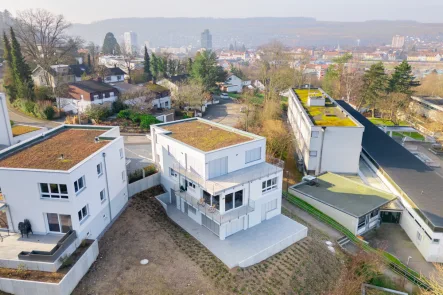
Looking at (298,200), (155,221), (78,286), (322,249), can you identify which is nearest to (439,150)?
(298,200)

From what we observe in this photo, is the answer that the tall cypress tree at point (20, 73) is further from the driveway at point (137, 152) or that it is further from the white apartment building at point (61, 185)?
the white apartment building at point (61, 185)

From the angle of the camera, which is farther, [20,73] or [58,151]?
[20,73]

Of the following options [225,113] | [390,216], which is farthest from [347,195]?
[225,113]

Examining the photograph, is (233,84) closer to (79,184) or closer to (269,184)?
(269,184)

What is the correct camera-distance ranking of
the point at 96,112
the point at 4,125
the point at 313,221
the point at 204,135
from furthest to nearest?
the point at 96,112
the point at 4,125
the point at 313,221
the point at 204,135

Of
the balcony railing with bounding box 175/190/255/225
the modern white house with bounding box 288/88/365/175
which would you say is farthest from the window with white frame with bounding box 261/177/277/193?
the modern white house with bounding box 288/88/365/175

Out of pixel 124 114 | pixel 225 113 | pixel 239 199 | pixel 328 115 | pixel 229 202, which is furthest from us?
pixel 225 113
